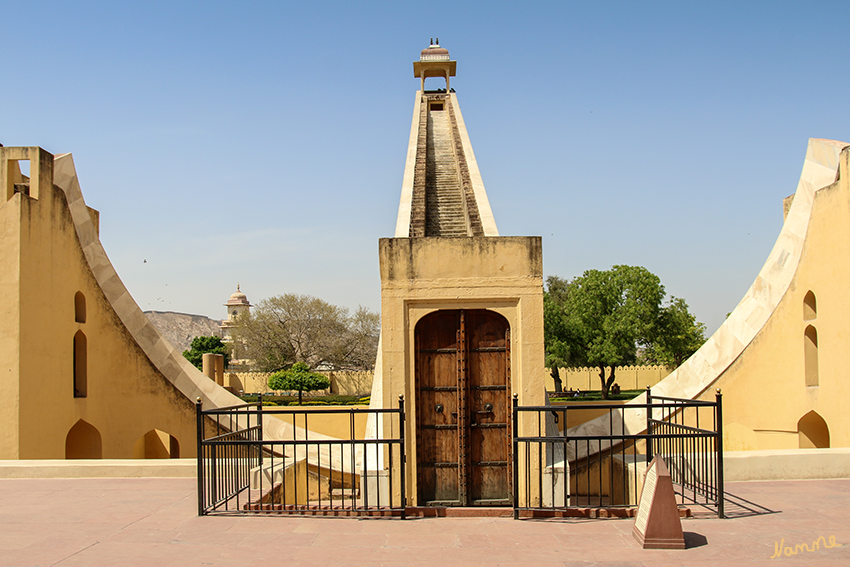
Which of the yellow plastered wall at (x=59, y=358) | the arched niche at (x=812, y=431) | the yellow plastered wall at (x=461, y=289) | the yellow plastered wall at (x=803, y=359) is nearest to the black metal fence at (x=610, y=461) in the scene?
the yellow plastered wall at (x=461, y=289)

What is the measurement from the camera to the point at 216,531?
5332 mm

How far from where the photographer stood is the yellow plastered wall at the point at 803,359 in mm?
9430

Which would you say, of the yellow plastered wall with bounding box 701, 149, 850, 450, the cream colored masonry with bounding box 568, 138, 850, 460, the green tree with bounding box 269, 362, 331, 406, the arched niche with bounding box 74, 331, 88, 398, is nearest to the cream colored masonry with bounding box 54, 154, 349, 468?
the arched niche with bounding box 74, 331, 88, 398

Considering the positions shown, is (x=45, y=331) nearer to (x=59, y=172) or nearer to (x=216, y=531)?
(x=59, y=172)

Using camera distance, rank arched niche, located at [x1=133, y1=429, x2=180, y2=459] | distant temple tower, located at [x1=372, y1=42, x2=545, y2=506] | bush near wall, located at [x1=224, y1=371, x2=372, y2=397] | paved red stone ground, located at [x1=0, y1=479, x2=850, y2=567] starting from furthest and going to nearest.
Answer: bush near wall, located at [x1=224, y1=371, x2=372, y2=397], arched niche, located at [x1=133, y1=429, x2=180, y2=459], distant temple tower, located at [x1=372, y1=42, x2=545, y2=506], paved red stone ground, located at [x1=0, y1=479, x2=850, y2=567]

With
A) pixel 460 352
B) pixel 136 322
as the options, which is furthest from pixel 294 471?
pixel 136 322

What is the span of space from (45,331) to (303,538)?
658 cm

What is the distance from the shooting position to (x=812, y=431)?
1031 cm

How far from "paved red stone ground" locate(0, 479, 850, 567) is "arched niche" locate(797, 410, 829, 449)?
13.9ft

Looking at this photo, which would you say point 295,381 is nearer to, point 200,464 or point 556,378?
point 556,378

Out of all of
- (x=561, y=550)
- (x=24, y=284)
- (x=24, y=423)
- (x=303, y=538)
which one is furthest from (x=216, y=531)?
(x=24, y=284)

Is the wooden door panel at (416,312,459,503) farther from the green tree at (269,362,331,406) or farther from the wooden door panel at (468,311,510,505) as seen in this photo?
the green tree at (269,362,331,406)

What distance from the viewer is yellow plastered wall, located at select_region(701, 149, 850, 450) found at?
9.43m

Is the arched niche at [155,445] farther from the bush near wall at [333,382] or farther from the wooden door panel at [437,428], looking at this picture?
the bush near wall at [333,382]
